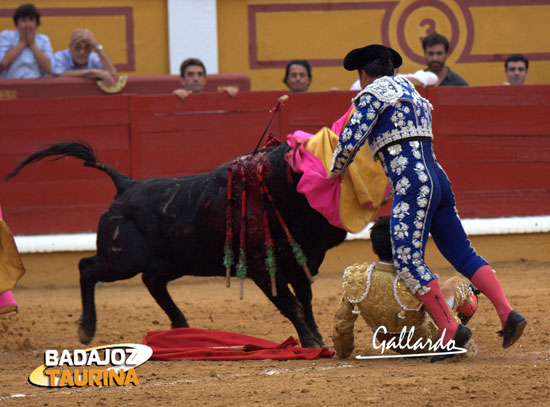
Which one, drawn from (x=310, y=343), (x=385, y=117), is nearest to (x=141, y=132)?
(x=310, y=343)

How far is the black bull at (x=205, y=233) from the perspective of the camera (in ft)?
14.5

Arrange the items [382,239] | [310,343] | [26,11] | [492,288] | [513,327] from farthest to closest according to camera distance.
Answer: [26,11] < [310,343] < [382,239] < [492,288] < [513,327]

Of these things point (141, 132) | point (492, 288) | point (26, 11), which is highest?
point (26, 11)

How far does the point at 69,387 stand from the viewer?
12.2ft

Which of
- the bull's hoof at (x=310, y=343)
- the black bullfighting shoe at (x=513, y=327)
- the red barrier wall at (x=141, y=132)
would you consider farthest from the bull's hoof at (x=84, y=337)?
the red barrier wall at (x=141, y=132)

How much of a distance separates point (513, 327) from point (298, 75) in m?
3.86

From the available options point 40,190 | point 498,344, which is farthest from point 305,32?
point 498,344

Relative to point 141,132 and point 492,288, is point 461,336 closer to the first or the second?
point 492,288

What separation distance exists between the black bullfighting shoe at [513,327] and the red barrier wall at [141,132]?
145 inches

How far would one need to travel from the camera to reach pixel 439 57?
7.28m

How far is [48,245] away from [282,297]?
126 inches

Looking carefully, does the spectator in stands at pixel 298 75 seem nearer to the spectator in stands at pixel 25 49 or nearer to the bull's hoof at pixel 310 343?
the spectator in stands at pixel 25 49

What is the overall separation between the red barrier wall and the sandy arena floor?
0.74 meters

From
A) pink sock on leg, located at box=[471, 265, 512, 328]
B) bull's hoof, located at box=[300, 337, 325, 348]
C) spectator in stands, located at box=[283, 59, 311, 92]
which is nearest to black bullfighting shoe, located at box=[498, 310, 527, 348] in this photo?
pink sock on leg, located at box=[471, 265, 512, 328]
